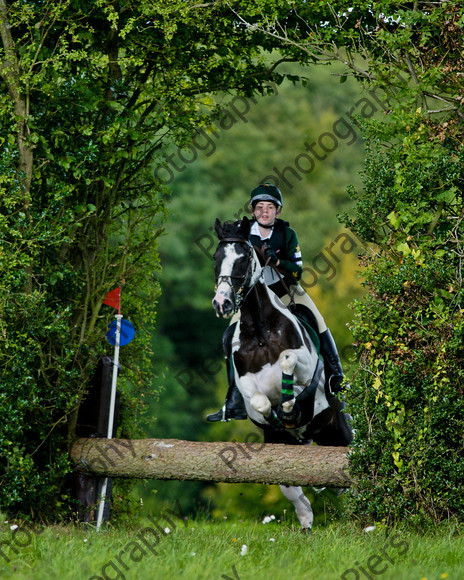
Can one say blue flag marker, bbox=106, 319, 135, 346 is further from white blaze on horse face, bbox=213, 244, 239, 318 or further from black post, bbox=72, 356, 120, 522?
white blaze on horse face, bbox=213, 244, 239, 318

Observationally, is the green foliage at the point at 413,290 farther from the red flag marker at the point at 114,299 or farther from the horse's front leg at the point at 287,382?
the red flag marker at the point at 114,299

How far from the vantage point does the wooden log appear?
7.27m

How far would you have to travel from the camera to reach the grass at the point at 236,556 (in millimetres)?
5094

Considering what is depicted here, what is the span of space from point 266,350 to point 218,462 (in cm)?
125

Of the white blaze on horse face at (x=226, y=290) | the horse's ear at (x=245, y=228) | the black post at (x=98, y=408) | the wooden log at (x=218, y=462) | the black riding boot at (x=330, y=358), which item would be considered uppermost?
the horse's ear at (x=245, y=228)

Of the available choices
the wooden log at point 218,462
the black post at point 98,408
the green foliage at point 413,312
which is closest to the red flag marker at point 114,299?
the black post at point 98,408

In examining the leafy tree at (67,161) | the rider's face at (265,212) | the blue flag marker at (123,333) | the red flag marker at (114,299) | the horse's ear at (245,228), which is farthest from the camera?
the blue flag marker at (123,333)

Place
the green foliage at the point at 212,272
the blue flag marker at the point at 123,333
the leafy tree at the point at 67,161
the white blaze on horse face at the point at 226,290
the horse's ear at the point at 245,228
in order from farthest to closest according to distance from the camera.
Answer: the green foliage at the point at 212,272 → the blue flag marker at the point at 123,333 → the leafy tree at the point at 67,161 → the horse's ear at the point at 245,228 → the white blaze on horse face at the point at 226,290

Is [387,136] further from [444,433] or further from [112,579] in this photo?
[112,579]

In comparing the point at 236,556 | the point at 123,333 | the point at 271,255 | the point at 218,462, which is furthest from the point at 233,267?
the point at 236,556

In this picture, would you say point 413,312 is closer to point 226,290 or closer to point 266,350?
point 226,290

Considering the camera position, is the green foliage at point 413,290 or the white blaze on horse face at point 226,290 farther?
the white blaze on horse face at point 226,290

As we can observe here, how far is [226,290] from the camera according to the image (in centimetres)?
726

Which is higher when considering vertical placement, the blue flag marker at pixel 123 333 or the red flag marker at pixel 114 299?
the red flag marker at pixel 114 299
